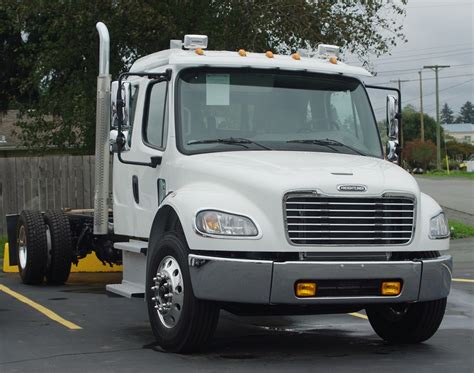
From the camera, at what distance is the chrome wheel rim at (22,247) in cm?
1290

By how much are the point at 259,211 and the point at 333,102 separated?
1.96 meters

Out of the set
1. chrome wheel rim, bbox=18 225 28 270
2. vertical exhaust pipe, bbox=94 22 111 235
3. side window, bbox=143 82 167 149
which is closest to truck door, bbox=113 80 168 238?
side window, bbox=143 82 167 149

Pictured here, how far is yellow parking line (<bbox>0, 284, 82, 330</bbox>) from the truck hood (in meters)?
2.24

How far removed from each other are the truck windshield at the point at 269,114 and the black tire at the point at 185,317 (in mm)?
988

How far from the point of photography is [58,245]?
1253 centimetres

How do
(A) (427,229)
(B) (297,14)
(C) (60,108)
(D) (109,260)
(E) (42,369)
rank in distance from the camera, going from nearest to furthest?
(E) (42,369), (A) (427,229), (D) (109,260), (B) (297,14), (C) (60,108)

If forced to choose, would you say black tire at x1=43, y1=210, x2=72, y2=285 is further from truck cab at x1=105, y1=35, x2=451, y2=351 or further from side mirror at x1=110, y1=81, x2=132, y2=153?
side mirror at x1=110, y1=81, x2=132, y2=153

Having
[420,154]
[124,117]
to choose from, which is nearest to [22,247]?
[124,117]

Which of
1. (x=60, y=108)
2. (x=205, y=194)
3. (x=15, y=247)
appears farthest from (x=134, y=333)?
(x=60, y=108)

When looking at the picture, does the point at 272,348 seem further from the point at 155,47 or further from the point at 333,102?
the point at 155,47

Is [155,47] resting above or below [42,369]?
above

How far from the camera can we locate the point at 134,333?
9164 mm

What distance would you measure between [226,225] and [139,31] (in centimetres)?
1497

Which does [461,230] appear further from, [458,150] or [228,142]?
[458,150]
